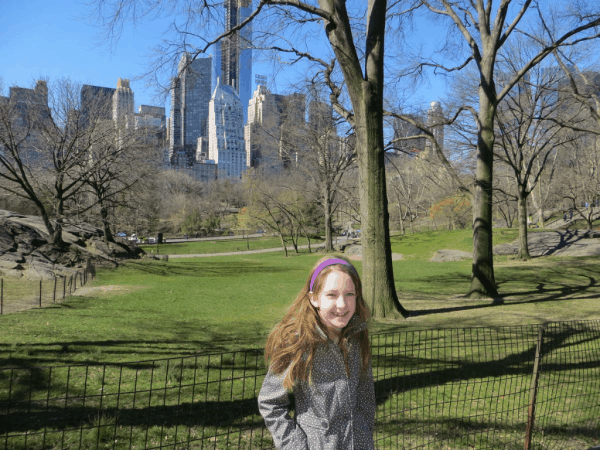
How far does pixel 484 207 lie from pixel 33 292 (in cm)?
1299

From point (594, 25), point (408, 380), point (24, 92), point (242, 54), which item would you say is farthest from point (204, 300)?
point (24, 92)

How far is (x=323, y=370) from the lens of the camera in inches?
87.2

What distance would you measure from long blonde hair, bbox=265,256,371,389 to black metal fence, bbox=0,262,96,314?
952 cm

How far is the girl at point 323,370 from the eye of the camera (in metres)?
2.12

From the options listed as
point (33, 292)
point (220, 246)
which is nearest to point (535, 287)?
point (33, 292)

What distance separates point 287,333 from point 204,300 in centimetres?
1152

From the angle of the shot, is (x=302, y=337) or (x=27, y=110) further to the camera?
(x=27, y=110)

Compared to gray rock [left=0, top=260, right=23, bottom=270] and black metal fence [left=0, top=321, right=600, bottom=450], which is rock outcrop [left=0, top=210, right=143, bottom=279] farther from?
black metal fence [left=0, top=321, right=600, bottom=450]

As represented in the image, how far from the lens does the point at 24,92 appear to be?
21172 mm

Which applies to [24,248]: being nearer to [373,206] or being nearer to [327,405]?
[373,206]

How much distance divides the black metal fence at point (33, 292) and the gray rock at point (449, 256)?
18.4 m

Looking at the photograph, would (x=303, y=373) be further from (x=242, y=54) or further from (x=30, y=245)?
(x=30, y=245)

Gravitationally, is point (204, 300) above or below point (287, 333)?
below

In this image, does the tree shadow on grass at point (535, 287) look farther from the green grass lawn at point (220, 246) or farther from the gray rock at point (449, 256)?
the green grass lawn at point (220, 246)
